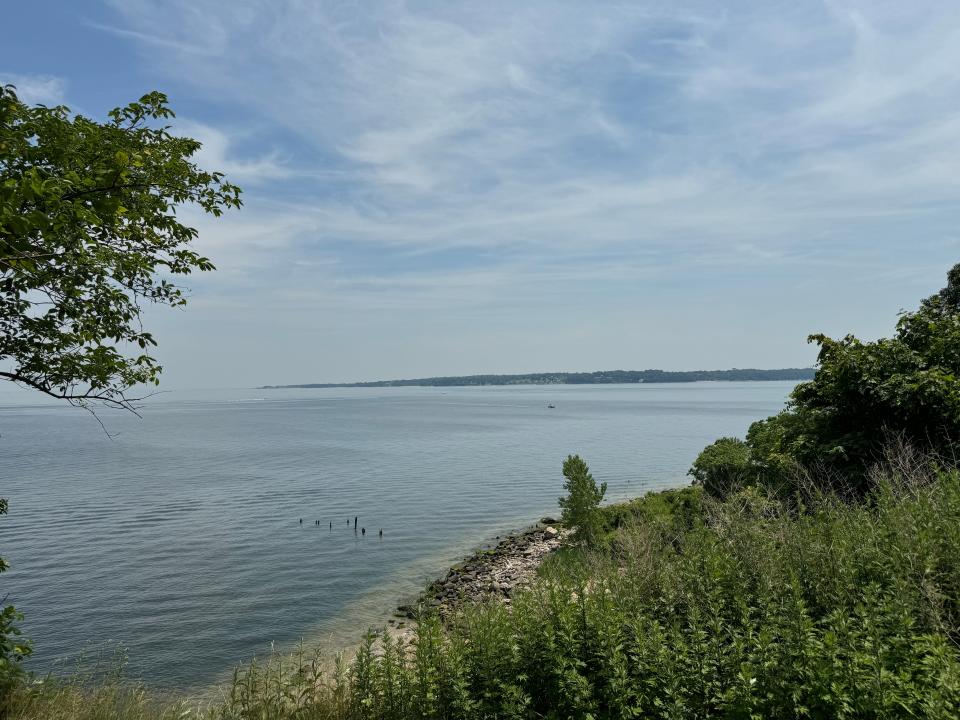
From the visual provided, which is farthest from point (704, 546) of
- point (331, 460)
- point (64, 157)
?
point (331, 460)

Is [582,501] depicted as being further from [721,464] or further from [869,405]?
[869,405]

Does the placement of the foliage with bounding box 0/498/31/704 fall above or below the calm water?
above

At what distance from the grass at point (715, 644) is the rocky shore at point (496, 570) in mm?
11421

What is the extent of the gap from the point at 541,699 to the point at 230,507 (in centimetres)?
3799

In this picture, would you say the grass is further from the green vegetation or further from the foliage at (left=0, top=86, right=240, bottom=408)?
the foliage at (left=0, top=86, right=240, bottom=408)

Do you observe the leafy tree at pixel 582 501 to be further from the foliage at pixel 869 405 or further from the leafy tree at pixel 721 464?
the foliage at pixel 869 405

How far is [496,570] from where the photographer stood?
2444 cm

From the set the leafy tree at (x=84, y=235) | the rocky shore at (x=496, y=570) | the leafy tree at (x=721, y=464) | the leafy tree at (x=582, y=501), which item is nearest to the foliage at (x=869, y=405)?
the leafy tree at (x=721, y=464)

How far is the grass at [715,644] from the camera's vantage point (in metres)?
5.25

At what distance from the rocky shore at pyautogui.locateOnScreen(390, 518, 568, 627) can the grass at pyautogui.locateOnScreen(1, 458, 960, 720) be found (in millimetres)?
11421

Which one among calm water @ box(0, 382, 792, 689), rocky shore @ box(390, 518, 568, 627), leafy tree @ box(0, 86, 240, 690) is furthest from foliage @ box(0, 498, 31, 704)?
rocky shore @ box(390, 518, 568, 627)

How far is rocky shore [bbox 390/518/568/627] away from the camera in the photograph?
20797 millimetres

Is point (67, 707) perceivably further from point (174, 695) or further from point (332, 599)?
point (332, 599)

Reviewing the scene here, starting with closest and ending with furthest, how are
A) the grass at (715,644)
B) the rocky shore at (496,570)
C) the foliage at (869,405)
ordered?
the grass at (715,644) < the foliage at (869,405) < the rocky shore at (496,570)
